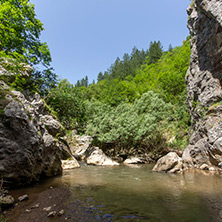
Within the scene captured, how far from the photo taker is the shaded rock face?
47.3 feet

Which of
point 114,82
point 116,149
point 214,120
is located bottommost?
point 116,149

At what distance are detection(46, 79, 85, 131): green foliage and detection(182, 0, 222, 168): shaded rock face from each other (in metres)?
14.8

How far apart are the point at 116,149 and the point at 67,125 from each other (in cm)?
866

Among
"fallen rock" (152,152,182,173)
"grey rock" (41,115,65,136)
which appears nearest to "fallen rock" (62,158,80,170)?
"grey rock" (41,115,65,136)

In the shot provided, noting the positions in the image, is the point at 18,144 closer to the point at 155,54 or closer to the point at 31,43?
the point at 31,43

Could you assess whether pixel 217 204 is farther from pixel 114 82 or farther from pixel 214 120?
pixel 114 82

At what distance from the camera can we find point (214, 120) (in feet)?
51.5

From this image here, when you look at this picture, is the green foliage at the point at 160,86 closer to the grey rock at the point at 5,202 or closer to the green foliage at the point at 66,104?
the green foliage at the point at 66,104

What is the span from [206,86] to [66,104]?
18240 mm

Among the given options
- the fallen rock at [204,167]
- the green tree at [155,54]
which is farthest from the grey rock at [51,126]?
the green tree at [155,54]

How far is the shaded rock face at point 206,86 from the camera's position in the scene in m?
14.4

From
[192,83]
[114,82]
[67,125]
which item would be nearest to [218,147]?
[192,83]

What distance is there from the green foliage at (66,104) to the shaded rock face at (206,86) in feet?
48.6

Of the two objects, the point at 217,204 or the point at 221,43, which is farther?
the point at 221,43
